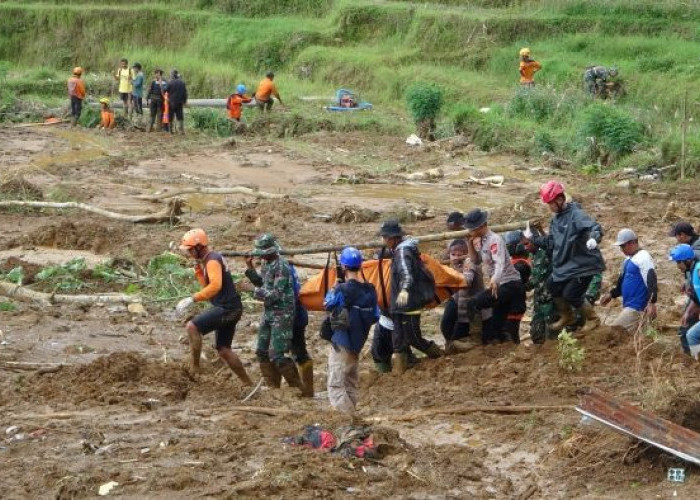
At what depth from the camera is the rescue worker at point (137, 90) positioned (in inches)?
1293

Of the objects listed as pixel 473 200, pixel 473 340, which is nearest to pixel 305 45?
pixel 473 200

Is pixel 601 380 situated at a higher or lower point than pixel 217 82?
higher

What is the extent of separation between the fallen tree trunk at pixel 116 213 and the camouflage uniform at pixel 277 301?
28.2 feet

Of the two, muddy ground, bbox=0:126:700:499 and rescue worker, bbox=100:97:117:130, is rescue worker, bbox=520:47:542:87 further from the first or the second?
muddy ground, bbox=0:126:700:499

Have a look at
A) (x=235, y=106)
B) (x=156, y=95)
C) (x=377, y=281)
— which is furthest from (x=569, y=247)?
(x=156, y=95)

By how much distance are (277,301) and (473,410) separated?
203 cm

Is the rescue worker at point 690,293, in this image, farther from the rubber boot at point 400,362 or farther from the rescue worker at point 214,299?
the rescue worker at point 214,299

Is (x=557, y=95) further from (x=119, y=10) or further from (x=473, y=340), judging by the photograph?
(x=119, y=10)

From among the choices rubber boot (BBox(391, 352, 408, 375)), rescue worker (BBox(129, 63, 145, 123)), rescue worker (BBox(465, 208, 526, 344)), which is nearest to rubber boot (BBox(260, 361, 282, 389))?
rubber boot (BBox(391, 352, 408, 375))

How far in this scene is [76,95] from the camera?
32531 mm

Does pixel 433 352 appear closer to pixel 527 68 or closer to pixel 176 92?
pixel 527 68

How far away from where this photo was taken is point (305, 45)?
1586 inches

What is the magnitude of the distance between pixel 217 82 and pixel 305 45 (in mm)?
3011

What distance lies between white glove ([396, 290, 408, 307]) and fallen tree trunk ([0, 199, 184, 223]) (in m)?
9.03
